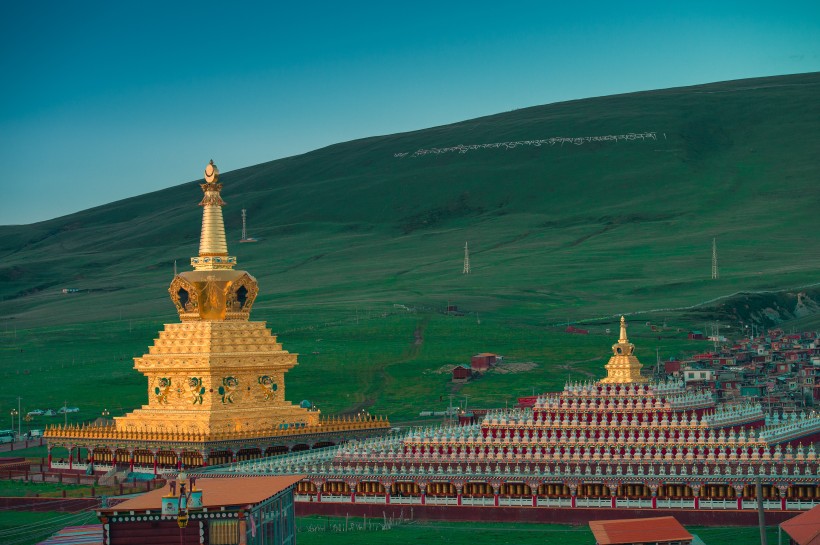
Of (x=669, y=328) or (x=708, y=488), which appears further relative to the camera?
(x=669, y=328)

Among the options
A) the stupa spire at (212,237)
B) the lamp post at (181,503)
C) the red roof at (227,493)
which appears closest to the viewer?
the lamp post at (181,503)

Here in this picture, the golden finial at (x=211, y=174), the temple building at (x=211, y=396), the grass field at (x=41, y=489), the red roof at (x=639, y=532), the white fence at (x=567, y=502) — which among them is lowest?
the white fence at (x=567, y=502)

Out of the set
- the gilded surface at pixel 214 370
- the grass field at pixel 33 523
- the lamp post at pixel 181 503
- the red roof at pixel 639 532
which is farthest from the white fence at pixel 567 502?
the lamp post at pixel 181 503

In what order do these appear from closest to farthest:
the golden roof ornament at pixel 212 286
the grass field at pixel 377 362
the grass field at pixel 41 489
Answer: the grass field at pixel 41 489 < the golden roof ornament at pixel 212 286 < the grass field at pixel 377 362

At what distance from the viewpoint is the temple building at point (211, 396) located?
56125 millimetres

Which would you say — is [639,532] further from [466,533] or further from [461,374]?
[461,374]

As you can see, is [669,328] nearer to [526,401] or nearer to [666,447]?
[526,401]

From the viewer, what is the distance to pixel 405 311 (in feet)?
387

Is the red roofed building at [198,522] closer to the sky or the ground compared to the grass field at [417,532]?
closer to the sky

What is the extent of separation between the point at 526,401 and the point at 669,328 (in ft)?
124

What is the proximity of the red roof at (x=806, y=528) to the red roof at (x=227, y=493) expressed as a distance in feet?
36.9

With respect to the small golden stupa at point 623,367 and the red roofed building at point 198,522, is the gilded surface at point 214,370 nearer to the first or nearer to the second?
the small golden stupa at point 623,367

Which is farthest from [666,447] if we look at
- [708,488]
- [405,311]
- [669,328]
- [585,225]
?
[585,225]

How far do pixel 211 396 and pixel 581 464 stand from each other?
56.5 feet
